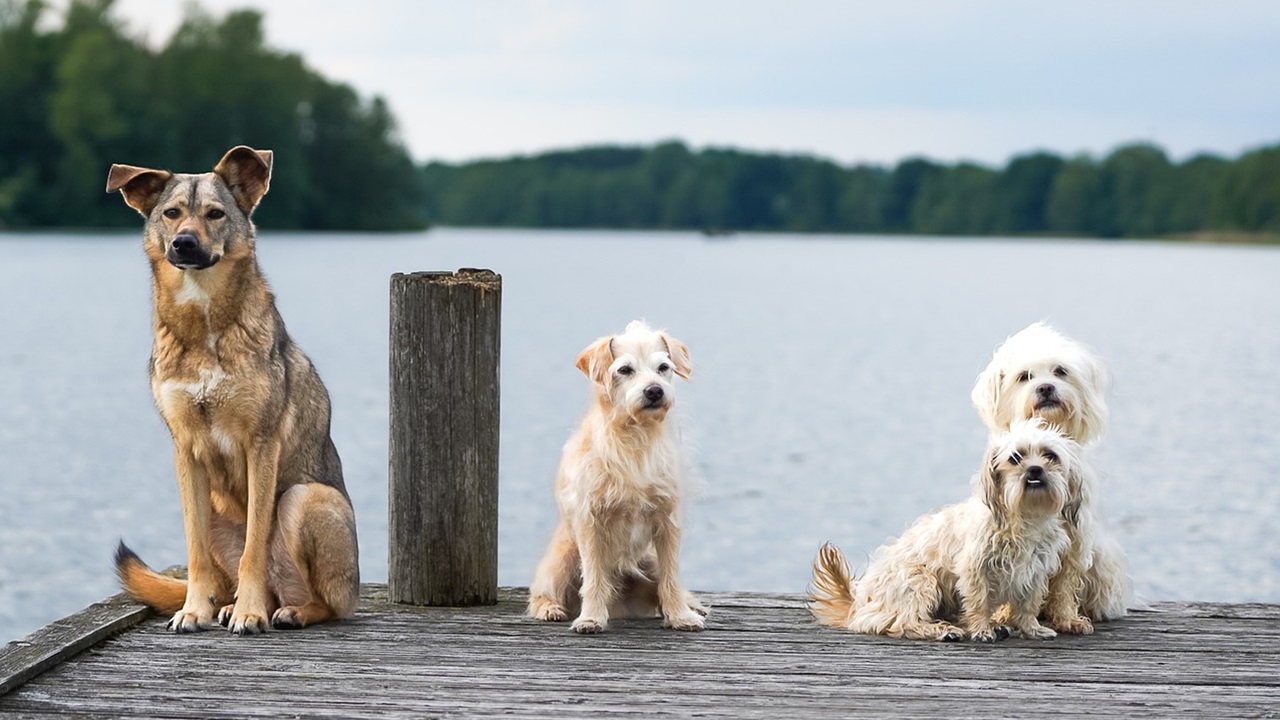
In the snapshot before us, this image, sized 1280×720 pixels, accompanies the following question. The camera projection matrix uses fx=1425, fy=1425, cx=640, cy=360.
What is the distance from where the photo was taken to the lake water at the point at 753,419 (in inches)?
518

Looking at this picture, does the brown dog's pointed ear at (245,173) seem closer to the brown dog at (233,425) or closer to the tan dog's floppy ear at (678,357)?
the brown dog at (233,425)

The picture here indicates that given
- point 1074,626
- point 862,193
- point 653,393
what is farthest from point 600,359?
point 862,193

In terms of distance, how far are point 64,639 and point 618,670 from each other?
1.77 m

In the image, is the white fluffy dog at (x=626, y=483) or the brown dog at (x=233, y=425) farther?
the white fluffy dog at (x=626, y=483)

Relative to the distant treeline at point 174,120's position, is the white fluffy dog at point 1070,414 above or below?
below

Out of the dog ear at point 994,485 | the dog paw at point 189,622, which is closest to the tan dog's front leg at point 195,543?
the dog paw at point 189,622

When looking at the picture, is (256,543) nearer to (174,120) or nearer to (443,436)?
(443,436)

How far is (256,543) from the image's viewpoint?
15.9ft

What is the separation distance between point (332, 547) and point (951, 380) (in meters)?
22.4

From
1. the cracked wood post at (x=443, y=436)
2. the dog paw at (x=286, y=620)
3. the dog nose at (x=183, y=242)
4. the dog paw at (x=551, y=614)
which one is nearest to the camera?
the dog nose at (x=183, y=242)

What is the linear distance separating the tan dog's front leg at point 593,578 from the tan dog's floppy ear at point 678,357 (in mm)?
621

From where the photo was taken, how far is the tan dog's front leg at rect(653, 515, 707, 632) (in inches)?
200

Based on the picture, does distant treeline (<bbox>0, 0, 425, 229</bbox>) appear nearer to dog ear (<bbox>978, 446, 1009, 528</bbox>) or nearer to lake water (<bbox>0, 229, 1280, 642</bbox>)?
lake water (<bbox>0, 229, 1280, 642</bbox>)

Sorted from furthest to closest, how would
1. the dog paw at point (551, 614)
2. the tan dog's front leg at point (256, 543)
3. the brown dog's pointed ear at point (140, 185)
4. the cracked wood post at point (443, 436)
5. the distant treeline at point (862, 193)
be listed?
the distant treeline at point (862, 193), the cracked wood post at point (443, 436), the dog paw at point (551, 614), the tan dog's front leg at point (256, 543), the brown dog's pointed ear at point (140, 185)
